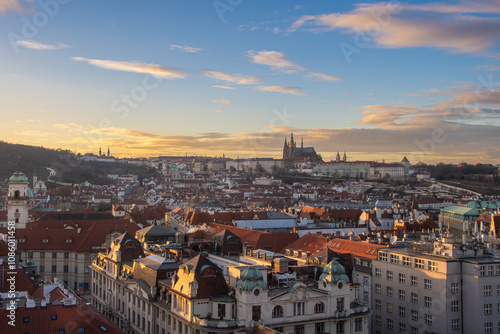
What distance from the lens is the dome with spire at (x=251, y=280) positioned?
86.1 ft

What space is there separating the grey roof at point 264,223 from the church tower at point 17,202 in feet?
83.1

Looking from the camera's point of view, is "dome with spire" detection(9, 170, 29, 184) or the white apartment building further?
"dome with spire" detection(9, 170, 29, 184)

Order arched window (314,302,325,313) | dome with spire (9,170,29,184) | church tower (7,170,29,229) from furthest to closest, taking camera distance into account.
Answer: dome with spire (9,170,29,184), church tower (7,170,29,229), arched window (314,302,325,313)

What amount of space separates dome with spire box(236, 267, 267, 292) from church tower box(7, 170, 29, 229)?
134 ft

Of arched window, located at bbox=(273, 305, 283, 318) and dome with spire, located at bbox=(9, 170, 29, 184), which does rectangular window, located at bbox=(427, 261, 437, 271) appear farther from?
dome with spire, located at bbox=(9, 170, 29, 184)

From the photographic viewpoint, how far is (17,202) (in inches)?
2350

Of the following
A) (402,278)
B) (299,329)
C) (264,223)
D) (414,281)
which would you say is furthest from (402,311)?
(264,223)

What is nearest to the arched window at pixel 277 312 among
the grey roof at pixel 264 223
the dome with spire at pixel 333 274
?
the dome with spire at pixel 333 274

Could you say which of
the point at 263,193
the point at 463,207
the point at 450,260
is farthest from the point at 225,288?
the point at 263,193

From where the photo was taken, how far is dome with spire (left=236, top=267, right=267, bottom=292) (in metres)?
26.2

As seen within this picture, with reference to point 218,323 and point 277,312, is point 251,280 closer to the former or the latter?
point 277,312

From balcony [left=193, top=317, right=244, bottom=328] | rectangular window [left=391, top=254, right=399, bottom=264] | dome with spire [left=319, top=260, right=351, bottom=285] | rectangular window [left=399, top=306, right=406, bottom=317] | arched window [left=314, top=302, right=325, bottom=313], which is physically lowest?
rectangular window [left=399, top=306, right=406, bottom=317]

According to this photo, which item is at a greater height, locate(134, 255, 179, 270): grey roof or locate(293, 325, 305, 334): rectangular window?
locate(134, 255, 179, 270): grey roof

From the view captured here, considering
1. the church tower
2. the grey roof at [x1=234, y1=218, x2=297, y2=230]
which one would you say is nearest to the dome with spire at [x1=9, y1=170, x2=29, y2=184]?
the church tower
